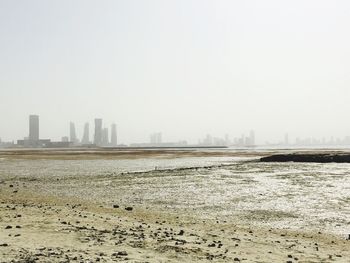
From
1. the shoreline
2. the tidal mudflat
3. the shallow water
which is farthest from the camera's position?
the shallow water

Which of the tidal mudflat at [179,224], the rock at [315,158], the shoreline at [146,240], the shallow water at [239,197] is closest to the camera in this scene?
the shoreline at [146,240]

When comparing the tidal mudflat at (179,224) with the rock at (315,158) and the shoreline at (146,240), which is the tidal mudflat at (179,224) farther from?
the rock at (315,158)

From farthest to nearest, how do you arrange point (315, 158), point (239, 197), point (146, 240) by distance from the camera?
point (315, 158), point (239, 197), point (146, 240)

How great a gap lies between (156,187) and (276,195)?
9.77 metres

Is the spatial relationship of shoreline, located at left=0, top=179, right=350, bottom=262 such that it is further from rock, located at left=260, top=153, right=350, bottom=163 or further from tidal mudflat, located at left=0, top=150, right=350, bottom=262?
rock, located at left=260, top=153, right=350, bottom=163

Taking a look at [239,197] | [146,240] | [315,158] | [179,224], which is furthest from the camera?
[315,158]

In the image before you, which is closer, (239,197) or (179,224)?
(179,224)

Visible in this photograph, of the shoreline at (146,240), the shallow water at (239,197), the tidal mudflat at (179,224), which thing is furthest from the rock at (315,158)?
the shoreline at (146,240)

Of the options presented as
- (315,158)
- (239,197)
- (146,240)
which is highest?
(315,158)

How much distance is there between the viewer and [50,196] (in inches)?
1088

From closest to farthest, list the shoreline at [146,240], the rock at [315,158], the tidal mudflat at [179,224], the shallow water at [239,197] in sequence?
the shoreline at [146,240], the tidal mudflat at [179,224], the shallow water at [239,197], the rock at [315,158]

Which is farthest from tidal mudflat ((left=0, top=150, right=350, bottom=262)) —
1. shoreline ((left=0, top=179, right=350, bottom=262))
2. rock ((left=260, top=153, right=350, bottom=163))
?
rock ((left=260, top=153, right=350, bottom=163))

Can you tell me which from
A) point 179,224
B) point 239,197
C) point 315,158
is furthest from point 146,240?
point 315,158

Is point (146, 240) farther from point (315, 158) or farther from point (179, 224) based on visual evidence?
point (315, 158)
